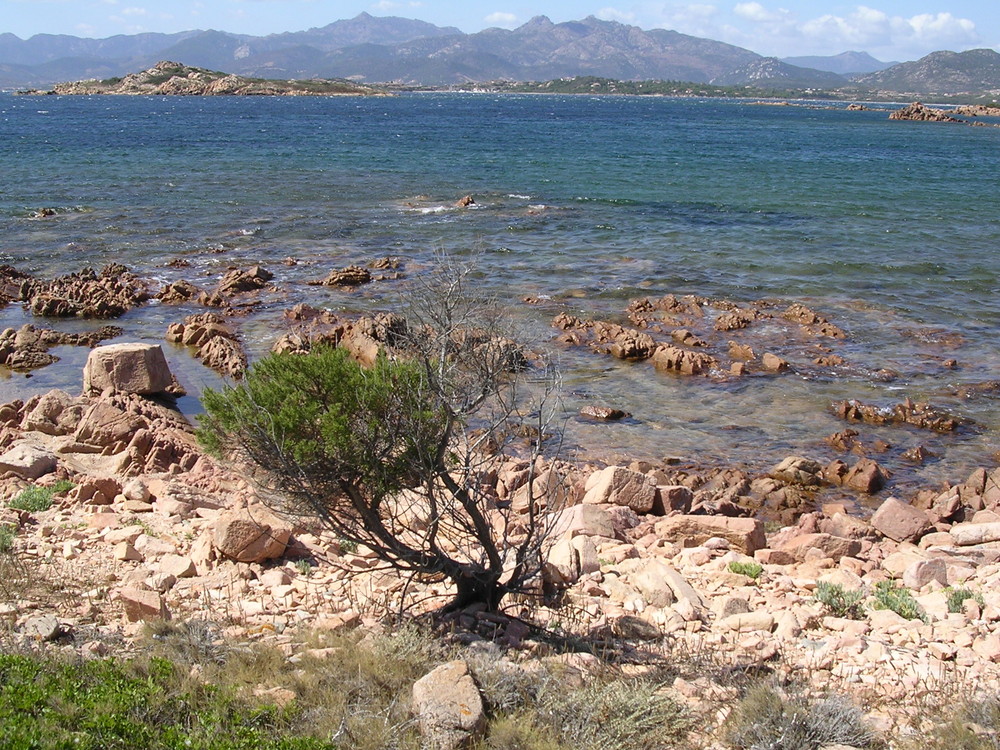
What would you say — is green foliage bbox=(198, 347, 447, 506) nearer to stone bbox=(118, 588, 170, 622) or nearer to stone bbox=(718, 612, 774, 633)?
stone bbox=(118, 588, 170, 622)

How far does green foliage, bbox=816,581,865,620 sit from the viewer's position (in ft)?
24.7

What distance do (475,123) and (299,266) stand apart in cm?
7139

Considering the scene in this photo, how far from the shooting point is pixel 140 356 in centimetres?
1374

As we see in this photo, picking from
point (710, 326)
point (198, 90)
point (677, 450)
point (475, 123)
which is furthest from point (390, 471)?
point (198, 90)

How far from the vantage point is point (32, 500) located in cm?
930

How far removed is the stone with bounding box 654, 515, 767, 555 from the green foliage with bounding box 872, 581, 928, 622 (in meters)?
1.54

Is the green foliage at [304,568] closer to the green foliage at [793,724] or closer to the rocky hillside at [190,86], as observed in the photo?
the green foliage at [793,724]

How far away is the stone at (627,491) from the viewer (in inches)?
414

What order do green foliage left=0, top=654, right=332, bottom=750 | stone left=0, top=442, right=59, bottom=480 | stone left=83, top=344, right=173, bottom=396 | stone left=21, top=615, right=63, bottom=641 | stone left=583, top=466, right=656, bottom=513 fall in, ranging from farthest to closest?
stone left=83, top=344, right=173, bottom=396 → stone left=583, top=466, right=656, bottom=513 → stone left=0, top=442, right=59, bottom=480 → stone left=21, top=615, right=63, bottom=641 → green foliage left=0, top=654, right=332, bottom=750

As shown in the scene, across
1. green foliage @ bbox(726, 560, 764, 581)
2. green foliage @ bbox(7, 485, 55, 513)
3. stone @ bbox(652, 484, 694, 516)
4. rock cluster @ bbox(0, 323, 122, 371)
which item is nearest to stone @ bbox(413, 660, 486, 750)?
green foliage @ bbox(726, 560, 764, 581)

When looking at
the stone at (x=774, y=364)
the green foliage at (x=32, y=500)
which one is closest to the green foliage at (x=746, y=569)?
the green foliage at (x=32, y=500)

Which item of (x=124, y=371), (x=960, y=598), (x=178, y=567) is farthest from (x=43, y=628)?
(x=124, y=371)

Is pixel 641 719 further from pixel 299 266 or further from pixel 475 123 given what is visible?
pixel 475 123

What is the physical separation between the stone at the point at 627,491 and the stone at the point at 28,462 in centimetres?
661
